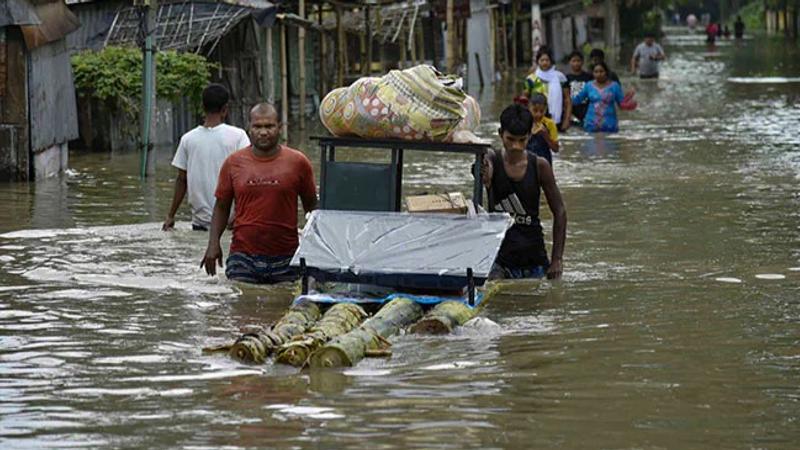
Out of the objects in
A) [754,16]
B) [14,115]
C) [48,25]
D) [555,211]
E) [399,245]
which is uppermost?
[754,16]

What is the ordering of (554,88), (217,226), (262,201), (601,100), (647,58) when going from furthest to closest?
(647,58), (601,100), (554,88), (217,226), (262,201)

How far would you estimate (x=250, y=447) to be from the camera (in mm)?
6605

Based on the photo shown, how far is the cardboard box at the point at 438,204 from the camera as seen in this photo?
403 inches

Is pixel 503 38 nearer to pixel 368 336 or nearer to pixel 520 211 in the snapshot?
pixel 520 211

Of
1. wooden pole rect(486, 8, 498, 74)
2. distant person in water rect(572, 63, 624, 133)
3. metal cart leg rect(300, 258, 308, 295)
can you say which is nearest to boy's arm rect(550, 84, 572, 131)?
distant person in water rect(572, 63, 624, 133)

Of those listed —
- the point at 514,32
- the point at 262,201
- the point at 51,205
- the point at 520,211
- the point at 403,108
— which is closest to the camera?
the point at 403,108

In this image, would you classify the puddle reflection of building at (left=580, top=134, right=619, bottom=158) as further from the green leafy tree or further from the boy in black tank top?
the boy in black tank top

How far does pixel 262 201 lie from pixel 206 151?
5.45ft

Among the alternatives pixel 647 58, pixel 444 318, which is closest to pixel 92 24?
pixel 444 318

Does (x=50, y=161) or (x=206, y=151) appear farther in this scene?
(x=50, y=161)

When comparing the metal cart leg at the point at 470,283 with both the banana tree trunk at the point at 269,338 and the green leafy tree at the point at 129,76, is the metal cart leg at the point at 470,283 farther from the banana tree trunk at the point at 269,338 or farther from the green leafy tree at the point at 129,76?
the green leafy tree at the point at 129,76

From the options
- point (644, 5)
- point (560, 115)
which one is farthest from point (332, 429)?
point (644, 5)

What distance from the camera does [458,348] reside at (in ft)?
28.5

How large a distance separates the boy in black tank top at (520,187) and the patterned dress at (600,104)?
1109cm
